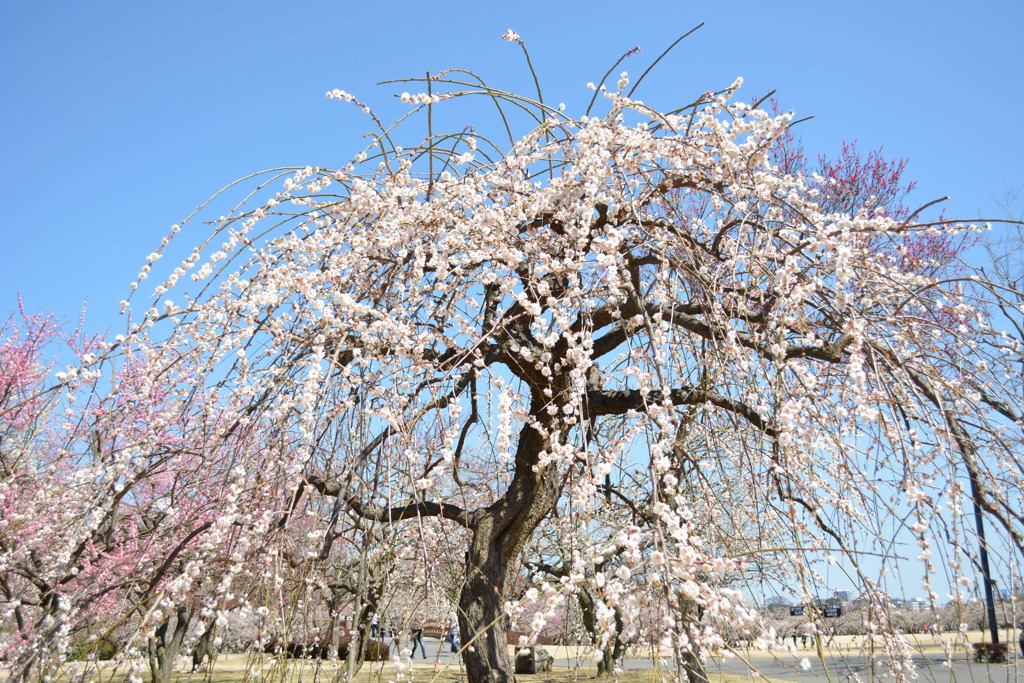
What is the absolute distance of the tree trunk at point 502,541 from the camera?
331cm

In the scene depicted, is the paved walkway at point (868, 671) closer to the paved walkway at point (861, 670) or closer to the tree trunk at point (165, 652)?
the paved walkway at point (861, 670)

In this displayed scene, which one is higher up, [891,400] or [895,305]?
[895,305]

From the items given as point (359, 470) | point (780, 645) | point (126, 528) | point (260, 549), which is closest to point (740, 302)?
point (780, 645)

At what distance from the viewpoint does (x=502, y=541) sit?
11.5 feet

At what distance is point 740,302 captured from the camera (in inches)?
87.4

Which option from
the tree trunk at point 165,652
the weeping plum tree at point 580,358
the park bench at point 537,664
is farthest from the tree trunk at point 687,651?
the park bench at point 537,664

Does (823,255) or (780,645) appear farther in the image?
(823,255)

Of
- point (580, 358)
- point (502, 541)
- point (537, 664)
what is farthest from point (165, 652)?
point (580, 358)

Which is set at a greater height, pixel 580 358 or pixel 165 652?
pixel 580 358

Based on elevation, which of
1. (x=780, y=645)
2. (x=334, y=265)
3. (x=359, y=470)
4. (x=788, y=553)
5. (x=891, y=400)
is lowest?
(x=780, y=645)

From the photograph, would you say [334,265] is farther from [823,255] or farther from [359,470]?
[823,255]

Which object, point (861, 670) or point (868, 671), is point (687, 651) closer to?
point (861, 670)

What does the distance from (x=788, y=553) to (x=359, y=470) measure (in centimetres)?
132

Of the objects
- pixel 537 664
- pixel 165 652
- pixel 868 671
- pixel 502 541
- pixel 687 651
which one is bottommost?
pixel 537 664
